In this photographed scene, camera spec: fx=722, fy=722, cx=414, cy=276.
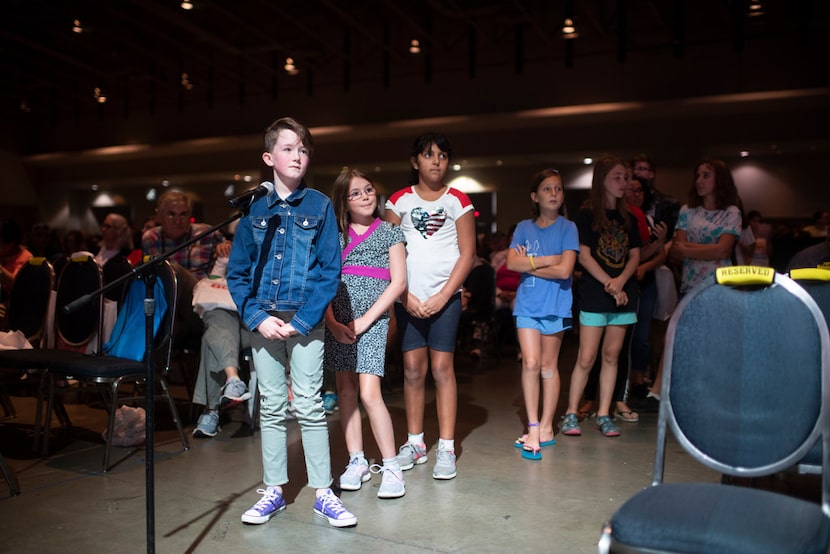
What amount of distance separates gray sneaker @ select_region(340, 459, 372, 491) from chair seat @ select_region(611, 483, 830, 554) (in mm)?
1763

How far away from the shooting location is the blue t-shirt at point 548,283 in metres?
3.79

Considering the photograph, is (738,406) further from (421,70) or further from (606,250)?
(421,70)

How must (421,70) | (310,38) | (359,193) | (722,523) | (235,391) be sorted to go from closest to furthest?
(722,523), (359,193), (235,391), (421,70), (310,38)

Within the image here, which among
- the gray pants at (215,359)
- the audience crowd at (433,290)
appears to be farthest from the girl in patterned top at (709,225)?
the gray pants at (215,359)

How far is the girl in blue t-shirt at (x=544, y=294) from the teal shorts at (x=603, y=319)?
0.28 meters

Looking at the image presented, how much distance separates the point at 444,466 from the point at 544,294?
1066 mm

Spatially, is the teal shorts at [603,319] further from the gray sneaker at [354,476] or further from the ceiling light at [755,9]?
the ceiling light at [755,9]

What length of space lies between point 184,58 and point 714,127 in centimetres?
1014

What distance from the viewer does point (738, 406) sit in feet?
5.63

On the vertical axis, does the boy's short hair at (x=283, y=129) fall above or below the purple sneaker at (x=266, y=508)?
above

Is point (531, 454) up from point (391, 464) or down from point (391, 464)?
down

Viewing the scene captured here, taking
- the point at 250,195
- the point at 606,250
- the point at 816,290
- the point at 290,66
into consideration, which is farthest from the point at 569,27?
the point at 250,195

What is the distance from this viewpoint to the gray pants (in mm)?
4133

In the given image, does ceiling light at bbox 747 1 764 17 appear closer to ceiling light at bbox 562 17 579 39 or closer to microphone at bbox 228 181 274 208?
ceiling light at bbox 562 17 579 39
